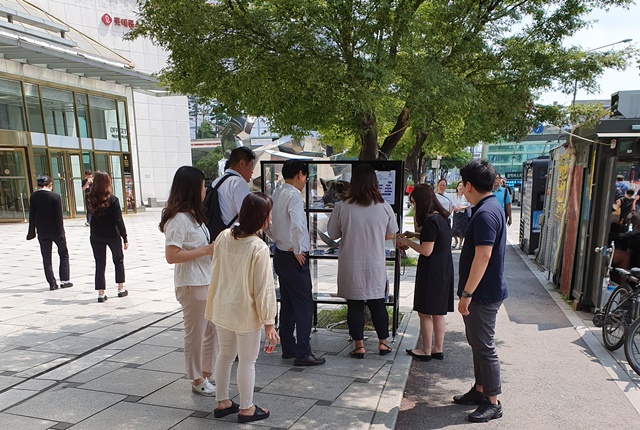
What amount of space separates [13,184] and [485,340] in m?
19.6

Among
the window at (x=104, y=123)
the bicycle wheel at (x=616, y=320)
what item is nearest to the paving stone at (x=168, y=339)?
the bicycle wheel at (x=616, y=320)

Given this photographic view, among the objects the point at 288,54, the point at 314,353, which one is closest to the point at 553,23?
the point at 288,54

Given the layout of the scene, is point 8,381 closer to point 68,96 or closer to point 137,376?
point 137,376

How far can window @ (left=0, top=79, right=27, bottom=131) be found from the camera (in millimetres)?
17172

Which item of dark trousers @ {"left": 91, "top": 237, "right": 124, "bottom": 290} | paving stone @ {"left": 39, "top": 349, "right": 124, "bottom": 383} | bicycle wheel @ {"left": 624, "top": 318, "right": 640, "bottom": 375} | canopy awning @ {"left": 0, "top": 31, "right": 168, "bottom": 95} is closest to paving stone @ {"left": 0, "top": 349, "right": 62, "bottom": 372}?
paving stone @ {"left": 39, "top": 349, "right": 124, "bottom": 383}

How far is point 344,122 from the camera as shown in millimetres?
4695

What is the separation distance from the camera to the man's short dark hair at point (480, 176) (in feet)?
11.0

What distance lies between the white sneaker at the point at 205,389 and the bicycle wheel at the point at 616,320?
4020 millimetres

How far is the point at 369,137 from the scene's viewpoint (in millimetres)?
5344

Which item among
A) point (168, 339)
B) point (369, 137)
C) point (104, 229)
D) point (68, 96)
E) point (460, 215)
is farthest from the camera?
point (68, 96)

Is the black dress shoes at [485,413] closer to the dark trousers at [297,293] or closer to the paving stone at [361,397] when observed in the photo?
the paving stone at [361,397]

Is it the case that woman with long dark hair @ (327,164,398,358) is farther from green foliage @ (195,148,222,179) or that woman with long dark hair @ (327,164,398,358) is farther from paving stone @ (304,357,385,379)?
green foliage @ (195,148,222,179)

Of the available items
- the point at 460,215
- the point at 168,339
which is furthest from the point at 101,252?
the point at 460,215

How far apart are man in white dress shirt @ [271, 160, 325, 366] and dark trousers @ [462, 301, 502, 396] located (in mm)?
1493
